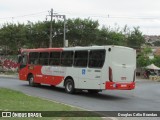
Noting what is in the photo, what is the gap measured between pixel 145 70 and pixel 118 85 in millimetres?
44543

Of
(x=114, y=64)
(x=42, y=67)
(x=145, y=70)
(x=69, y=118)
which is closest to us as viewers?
(x=69, y=118)

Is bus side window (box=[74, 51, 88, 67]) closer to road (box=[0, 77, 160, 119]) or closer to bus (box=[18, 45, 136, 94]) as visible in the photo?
bus (box=[18, 45, 136, 94])

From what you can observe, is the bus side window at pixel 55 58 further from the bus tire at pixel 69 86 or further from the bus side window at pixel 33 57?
the bus side window at pixel 33 57

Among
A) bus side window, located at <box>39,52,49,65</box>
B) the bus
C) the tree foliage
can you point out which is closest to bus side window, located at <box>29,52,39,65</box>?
the bus

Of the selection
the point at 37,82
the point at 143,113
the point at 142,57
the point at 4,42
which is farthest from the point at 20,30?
the point at 143,113

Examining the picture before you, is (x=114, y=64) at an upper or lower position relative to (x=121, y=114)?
upper

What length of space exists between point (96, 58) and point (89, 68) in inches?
29.0

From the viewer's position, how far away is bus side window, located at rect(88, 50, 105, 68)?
20.1 m

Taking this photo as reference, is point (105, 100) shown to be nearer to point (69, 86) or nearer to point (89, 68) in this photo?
point (89, 68)

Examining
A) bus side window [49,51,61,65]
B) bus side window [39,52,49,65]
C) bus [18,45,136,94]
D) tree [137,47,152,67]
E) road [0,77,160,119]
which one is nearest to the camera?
road [0,77,160,119]

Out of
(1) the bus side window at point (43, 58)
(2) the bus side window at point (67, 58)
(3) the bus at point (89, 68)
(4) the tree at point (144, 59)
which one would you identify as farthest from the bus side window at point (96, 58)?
(4) the tree at point (144, 59)

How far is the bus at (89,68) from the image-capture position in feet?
65.2

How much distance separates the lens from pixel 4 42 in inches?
2345

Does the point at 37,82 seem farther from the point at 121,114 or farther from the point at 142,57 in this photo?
the point at 142,57
